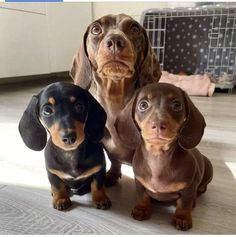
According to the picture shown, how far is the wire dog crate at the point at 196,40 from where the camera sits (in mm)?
2875

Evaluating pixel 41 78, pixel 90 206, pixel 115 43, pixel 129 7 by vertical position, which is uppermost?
pixel 129 7

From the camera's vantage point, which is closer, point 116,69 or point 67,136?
point 67,136

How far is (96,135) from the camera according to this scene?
89 cm

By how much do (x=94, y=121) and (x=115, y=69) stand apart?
0.57 ft

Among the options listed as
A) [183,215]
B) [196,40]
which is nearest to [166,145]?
[183,215]

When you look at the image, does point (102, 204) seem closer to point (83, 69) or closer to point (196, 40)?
point (83, 69)

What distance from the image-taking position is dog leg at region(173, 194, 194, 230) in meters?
0.82

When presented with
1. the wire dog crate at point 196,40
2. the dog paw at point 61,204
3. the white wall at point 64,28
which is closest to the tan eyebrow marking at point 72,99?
the dog paw at point 61,204

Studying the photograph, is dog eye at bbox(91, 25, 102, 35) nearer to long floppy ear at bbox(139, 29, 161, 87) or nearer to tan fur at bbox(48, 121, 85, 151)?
long floppy ear at bbox(139, 29, 161, 87)

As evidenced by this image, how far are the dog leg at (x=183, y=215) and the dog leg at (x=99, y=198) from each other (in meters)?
0.21

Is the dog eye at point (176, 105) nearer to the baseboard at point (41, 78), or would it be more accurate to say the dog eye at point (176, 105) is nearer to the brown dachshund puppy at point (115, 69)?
the brown dachshund puppy at point (115, 69)

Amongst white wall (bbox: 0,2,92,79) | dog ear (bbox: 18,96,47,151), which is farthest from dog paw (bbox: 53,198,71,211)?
white wall (bbox: 0,2,92,79)

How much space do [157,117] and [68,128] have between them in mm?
227

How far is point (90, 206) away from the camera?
3.08ft
